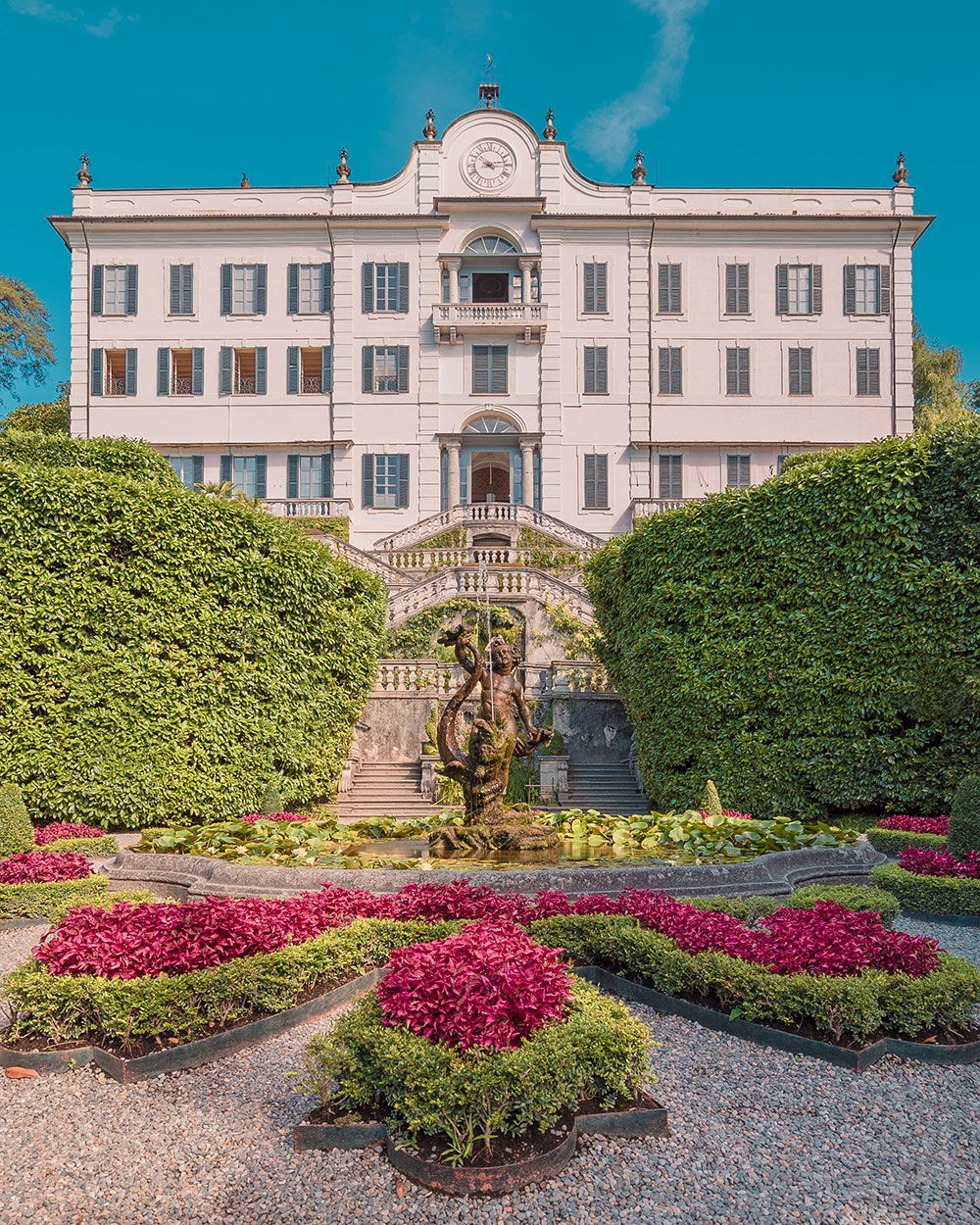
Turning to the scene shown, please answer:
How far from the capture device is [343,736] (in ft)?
53.4

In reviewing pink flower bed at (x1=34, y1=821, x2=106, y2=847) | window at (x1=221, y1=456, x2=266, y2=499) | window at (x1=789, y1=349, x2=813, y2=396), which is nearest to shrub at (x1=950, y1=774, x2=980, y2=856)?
pink flower bed at (x1=34, y1=821, x2=106, y2=847)

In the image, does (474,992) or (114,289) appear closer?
(474,992)

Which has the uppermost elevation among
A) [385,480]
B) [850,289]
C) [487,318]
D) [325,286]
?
[325,286]

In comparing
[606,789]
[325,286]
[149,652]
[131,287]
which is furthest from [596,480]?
[149,652]

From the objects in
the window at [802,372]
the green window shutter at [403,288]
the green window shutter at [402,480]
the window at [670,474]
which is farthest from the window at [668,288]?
the green window shutter at [402,480]

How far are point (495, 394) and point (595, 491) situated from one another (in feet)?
16.6

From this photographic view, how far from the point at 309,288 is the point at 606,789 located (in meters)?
22.8

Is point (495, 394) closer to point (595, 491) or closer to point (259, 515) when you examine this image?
point (595, 491)

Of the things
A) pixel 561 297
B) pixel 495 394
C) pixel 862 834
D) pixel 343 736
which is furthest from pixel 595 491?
pixel 862 834

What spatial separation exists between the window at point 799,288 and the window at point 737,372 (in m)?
2.08

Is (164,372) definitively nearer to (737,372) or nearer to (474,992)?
(737,372)

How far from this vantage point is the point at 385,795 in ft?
55.9

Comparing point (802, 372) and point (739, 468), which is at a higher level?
point (802, 372)

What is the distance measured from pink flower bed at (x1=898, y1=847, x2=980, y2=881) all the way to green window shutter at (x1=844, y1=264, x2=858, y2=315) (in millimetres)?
27035
